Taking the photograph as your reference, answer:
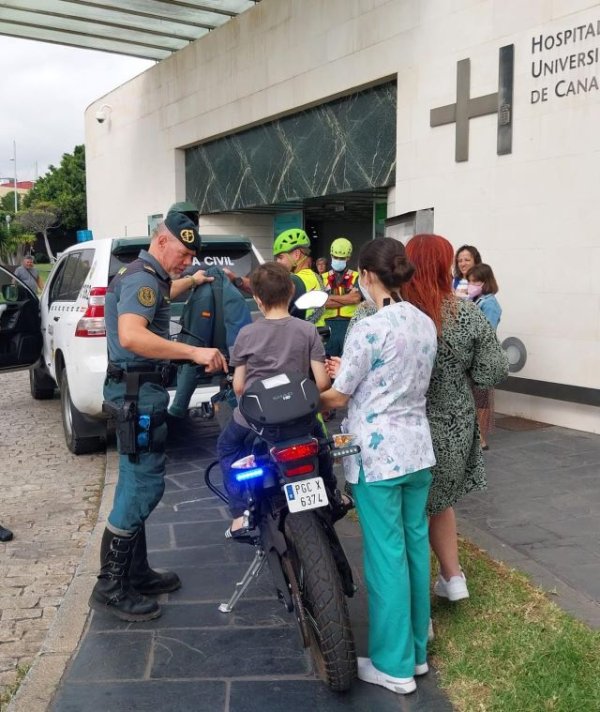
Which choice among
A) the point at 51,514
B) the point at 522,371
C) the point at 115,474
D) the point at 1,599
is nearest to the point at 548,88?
the point at 522,371

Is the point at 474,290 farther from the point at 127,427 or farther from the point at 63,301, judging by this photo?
the point at 127,427

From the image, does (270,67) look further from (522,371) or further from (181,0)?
(522,371)

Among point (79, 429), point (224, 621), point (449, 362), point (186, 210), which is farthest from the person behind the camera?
point (79, 429)

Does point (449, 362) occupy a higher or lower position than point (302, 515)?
higher

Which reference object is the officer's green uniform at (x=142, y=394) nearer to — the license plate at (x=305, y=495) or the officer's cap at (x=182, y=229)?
the officer's cap at (x=182, y=229)

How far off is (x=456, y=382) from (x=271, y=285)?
3.12ft

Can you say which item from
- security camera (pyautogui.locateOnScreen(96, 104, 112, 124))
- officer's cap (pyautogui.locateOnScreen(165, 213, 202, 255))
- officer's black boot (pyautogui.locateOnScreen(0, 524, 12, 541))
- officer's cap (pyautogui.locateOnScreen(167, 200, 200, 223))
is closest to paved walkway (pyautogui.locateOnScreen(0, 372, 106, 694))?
officer's black boot (pyautogui.locateOnScreen(0, 524, 12, 541))

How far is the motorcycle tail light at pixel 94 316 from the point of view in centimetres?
A: 612

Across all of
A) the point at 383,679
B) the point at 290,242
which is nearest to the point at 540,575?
the point at 383,679

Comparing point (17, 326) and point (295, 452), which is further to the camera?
point (17, 326)

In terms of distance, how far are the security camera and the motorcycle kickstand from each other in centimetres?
1631

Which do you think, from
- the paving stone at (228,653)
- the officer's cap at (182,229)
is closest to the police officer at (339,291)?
the officer's cap at (182,229)

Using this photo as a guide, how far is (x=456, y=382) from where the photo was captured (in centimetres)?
321

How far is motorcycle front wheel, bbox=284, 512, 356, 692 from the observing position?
2.78m
